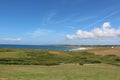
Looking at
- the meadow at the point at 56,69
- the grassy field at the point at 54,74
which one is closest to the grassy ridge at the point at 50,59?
the meadow at the point at 56,69

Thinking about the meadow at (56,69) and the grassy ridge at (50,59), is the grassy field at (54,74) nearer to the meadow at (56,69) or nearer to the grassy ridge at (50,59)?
the meadow at (56,69)

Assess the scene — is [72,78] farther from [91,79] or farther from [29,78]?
[29,78]

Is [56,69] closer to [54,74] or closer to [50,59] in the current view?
[54,74]

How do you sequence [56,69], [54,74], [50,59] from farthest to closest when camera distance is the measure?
[50,59] < [56,69] < [54,74]

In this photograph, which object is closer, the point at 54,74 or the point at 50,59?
the point at 54,74

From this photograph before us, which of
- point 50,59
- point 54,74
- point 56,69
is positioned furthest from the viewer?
point 50,59

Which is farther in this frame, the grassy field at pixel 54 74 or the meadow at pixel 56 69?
the meadow at pixel 56 69

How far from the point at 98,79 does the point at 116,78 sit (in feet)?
8.99

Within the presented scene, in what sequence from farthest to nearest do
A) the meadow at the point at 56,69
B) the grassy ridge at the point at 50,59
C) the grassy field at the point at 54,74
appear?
the grassy ridge at the point at 50,59
the meadow at the point at 56,69
the grassy field at the point at 54,74

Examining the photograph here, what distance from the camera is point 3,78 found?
26156 mm

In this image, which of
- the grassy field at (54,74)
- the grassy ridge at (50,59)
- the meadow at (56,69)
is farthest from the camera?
the grassy ridge at (50,59)

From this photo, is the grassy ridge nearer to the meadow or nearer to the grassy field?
the meadow

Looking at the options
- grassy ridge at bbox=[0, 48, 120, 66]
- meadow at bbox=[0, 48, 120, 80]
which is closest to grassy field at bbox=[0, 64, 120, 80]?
meadow at bbox=[0, 48, 120, 80]

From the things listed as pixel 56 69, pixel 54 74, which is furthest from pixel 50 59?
pixel 54 74
